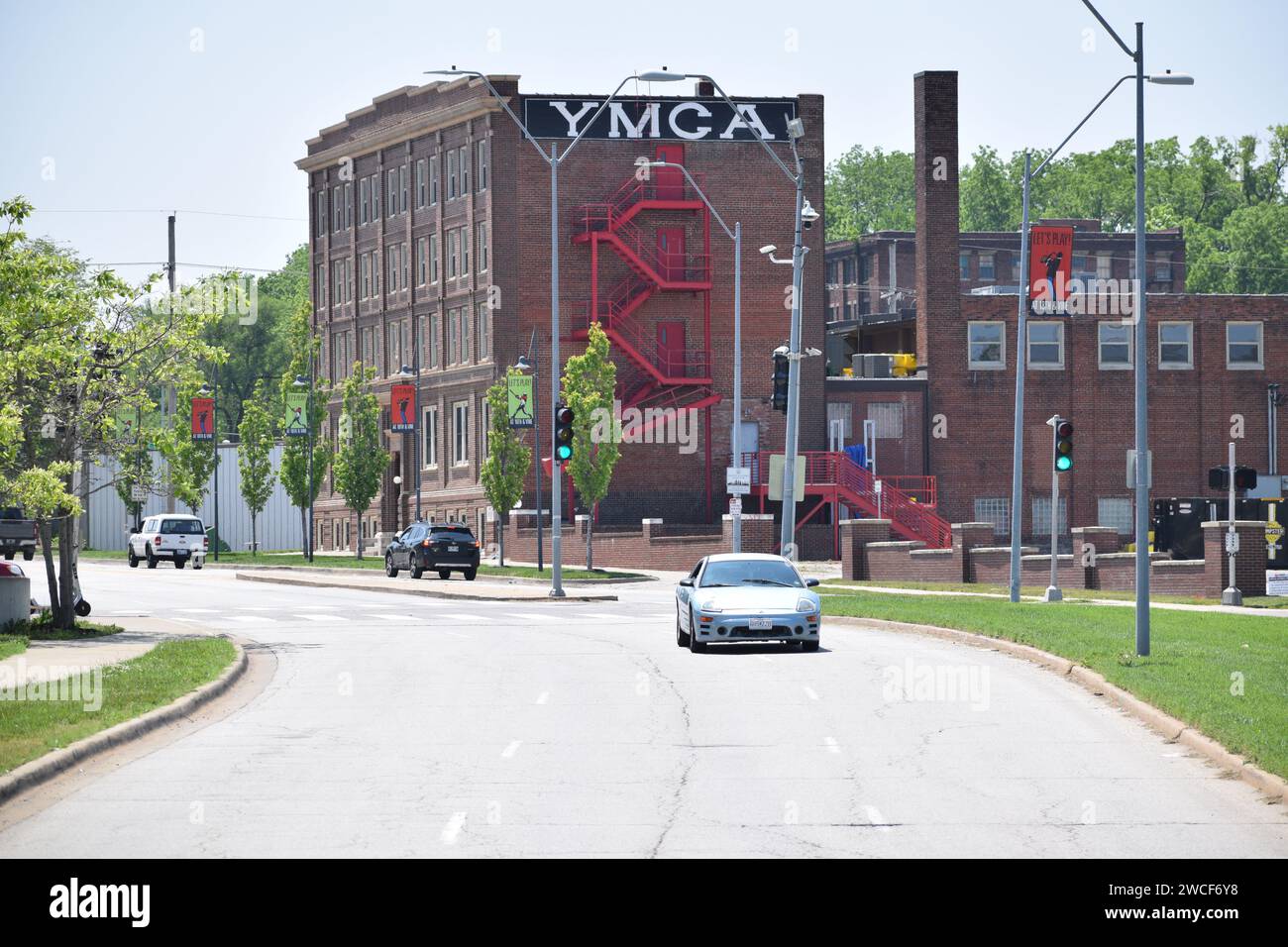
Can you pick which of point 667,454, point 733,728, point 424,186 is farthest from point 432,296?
point 733,728

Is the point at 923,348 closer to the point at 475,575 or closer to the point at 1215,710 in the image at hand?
the point at 475,575

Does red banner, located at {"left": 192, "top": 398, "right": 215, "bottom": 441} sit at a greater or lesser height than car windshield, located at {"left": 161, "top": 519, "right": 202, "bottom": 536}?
greater

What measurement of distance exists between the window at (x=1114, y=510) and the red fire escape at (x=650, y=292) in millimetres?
14021

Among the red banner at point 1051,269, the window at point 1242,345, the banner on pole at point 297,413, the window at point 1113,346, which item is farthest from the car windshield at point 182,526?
the window at point 1242,345

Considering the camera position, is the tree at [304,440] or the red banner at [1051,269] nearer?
the red banner at [1051,269]

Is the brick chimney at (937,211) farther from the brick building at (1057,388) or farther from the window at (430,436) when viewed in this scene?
the window at (430,436)

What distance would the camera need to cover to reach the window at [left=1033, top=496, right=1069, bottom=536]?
68.6 metres

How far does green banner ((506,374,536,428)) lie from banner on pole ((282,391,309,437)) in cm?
1579

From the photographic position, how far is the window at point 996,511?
224ft

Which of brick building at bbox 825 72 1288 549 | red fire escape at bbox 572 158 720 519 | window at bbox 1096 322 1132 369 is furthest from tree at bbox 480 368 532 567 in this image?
Result: window at bbox 1096 322 1132 369

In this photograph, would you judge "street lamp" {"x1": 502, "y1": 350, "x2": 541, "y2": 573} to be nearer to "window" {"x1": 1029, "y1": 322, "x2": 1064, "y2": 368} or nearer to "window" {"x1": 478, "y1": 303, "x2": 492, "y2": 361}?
"window" {"x1": 478, "y1": 303, "x2": 492, "y2": 361}

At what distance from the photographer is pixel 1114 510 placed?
69188 millimetres
